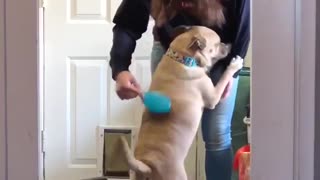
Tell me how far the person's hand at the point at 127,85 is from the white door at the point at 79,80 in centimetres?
38

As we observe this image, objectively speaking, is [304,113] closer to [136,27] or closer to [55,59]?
[136,27]

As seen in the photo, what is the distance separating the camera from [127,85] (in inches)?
41.4

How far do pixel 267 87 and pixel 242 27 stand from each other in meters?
0.28

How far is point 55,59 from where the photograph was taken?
1.72 meters

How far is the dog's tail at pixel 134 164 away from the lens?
96 cm

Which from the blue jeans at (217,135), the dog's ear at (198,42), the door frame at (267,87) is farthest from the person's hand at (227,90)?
→ the door frame at (267,87)

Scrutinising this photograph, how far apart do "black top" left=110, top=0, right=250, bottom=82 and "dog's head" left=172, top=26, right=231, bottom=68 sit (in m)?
0.01

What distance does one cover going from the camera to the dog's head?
3.48 feet

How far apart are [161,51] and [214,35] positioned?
0.14 metres

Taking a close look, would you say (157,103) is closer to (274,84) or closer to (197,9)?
(197,9)
